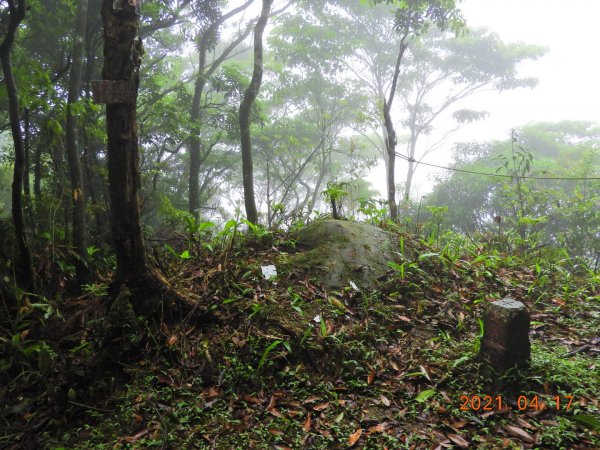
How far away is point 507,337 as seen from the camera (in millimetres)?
2641

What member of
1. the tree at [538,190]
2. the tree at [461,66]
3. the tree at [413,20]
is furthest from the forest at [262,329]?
the tree at [461,66]

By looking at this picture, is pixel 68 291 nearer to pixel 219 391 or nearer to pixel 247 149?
pixel 219 391

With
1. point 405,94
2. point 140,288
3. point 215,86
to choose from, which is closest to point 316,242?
point 140,288

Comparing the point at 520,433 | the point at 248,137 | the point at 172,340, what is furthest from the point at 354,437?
the point at 248,137

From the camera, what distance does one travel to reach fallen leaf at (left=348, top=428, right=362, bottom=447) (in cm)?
228

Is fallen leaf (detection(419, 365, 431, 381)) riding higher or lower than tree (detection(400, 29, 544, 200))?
lower

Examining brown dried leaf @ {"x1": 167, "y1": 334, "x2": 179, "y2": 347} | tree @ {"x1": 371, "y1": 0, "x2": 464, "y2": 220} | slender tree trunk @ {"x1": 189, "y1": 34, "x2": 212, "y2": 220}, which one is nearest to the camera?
brown dried leaf @ {"x1": 167, "y1": 334, "x2": 179, "y2": 347}

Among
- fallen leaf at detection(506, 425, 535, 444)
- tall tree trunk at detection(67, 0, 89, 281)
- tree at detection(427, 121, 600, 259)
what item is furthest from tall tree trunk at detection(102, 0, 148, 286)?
tree at detection(427, 121, 600, 259)

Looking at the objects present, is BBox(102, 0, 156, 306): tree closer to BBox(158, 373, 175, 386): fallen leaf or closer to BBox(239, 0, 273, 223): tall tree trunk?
BBox(158, 373, 175, 386): fallen leaf

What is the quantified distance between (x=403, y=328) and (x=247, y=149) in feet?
13.3

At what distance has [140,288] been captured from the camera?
3113mm

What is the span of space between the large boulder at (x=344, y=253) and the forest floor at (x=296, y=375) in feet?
0.58

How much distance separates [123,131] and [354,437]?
2.64 m

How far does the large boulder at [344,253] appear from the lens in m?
4.13
